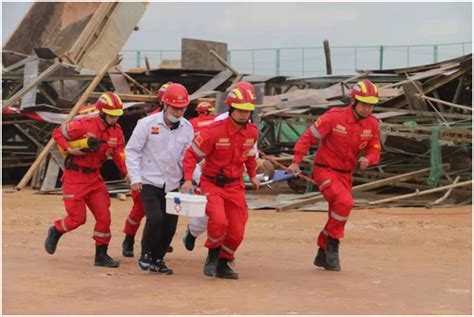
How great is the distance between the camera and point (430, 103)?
18.0 m

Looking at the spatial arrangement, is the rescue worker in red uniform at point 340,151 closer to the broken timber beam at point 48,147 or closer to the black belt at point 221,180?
the black belt at point 221,180

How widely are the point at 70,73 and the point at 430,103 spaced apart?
31.5ft

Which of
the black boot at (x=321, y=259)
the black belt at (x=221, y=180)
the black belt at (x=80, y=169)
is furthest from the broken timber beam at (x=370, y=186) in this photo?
the black belt at (x=221, y=180)

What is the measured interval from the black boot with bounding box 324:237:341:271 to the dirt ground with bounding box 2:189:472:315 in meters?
0.11

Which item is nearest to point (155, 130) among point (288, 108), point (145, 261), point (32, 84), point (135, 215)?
point (145, 261)

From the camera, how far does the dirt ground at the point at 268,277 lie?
694 centimetres

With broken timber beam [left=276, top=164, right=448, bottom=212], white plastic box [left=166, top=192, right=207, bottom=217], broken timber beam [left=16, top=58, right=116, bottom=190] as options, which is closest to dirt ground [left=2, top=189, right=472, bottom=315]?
white plastic box [left=166, top=192, right=207, bottom=217]

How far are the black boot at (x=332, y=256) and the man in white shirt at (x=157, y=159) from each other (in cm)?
170

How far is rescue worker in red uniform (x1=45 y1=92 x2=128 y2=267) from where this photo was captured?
935 cm

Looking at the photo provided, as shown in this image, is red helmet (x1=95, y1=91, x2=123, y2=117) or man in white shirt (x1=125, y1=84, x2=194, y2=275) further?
red helmet (x1=95, y1=91, x2=123, y2=117)

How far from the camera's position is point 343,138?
30.5 feet

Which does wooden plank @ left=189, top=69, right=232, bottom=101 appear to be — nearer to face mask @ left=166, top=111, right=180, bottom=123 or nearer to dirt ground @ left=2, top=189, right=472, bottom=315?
dirt ground @ left=2, top=189, right=472, bottom=315

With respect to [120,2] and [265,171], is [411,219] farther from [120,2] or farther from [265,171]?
[120,2]

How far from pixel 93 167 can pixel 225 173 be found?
66.7 inches
